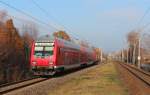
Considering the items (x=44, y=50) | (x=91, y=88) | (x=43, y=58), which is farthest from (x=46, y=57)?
(x=91, y=88)

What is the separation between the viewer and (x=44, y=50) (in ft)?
104

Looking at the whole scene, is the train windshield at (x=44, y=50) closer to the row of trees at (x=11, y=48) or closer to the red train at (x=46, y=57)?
the red train at (x=46, y=57)

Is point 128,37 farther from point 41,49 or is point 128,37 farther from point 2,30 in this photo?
point 41,49

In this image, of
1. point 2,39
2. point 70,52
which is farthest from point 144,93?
point 2,39

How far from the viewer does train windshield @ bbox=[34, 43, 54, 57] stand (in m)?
31.6

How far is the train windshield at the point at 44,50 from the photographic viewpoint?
3159 cm

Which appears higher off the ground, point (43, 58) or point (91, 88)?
point (43, 58)

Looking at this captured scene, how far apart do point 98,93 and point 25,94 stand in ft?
12.0

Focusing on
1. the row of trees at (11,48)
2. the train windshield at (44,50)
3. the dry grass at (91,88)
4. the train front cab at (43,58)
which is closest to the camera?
the dry grass at (91,88)

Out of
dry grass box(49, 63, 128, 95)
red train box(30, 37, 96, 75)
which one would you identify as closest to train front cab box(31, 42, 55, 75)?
red train box(30, 37, 96, 75)

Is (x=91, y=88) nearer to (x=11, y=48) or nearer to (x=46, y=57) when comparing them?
(x=46, y=57)

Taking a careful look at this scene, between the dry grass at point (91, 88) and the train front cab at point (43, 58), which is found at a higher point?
the train front cab at point (43, 58)

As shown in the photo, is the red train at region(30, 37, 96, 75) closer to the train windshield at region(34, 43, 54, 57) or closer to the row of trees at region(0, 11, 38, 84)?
the train windshield at region(34, 43, 54, 57)

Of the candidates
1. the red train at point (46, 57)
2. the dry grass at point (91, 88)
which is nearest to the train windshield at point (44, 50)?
the red train at point (46, 57)
